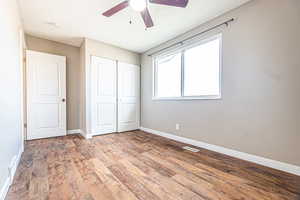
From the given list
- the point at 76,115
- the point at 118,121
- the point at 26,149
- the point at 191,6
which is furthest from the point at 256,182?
the point at 76,115

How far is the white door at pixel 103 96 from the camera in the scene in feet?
10.9

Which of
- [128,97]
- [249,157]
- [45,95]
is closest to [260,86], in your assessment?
[249,157]

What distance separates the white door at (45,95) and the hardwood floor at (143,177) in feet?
2.99

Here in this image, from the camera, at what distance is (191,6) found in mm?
2084

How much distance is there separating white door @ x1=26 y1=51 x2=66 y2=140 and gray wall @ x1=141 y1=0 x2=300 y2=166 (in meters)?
3.31

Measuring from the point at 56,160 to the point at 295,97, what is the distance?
3275 mm

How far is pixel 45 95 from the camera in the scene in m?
3.20

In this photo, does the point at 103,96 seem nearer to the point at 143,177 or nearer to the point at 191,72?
the point at 191,72

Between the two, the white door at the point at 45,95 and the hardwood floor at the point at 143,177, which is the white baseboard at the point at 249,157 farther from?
the white door at the point at 45,95

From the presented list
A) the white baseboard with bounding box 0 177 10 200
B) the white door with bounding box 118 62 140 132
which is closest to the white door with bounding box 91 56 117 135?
the white door with bounding box 118 62 140 132

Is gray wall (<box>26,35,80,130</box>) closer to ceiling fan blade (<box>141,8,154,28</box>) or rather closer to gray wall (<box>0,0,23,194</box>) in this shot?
gray wall (<box>0,0,23,194</box>)

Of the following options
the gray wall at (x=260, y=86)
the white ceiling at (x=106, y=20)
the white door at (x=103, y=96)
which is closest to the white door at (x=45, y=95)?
the white ceiling at (x=106, y=20)

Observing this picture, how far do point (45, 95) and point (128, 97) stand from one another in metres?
1.99

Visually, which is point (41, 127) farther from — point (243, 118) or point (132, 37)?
point (243, 118)
